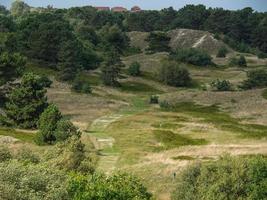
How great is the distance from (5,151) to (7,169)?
41.7 feet

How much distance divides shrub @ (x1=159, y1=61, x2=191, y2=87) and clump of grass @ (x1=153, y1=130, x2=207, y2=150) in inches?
2499

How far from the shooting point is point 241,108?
105562mm

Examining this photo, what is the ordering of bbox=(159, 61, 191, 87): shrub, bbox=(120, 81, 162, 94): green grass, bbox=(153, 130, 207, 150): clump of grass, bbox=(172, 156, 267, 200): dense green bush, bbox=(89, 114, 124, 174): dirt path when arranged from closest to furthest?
bbox=(172, 156, 267, 200): dense green bush → bbox=(89, 114, 124, 174): dirt path → bbox=(153, 130, 207, 150): clump of grass → bbox=(120, 81, 162, 94): green grass → bbox=(159, 61, 191, 87): shrub

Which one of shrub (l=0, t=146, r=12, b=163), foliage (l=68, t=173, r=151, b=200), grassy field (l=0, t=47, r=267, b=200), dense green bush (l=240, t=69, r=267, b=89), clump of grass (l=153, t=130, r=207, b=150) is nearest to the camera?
foliage (l=68, t=173, r=151, b=200)

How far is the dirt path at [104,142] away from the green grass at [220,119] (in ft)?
49.3

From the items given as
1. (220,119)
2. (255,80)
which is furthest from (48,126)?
(255,80)

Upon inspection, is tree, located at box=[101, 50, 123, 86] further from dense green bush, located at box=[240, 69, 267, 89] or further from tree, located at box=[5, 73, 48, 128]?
tree, located at box=[5, 73, 48, 128]

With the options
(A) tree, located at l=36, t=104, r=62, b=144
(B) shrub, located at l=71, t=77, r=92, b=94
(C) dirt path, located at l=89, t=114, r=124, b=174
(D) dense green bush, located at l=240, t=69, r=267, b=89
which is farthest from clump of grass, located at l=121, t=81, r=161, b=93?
(A) tree, located at l=36, t=104, r=62, b=144

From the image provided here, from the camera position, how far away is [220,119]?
92812 mm

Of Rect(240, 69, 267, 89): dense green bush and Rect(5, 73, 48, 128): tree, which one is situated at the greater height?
→ Rect(5, 73, 48, 128): tree

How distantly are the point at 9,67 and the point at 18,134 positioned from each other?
84.2 feet

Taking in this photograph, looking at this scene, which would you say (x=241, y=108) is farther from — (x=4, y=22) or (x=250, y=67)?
(x=4, y=22)

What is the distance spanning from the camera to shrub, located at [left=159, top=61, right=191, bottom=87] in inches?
5487

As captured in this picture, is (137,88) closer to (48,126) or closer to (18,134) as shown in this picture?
(18,134)
